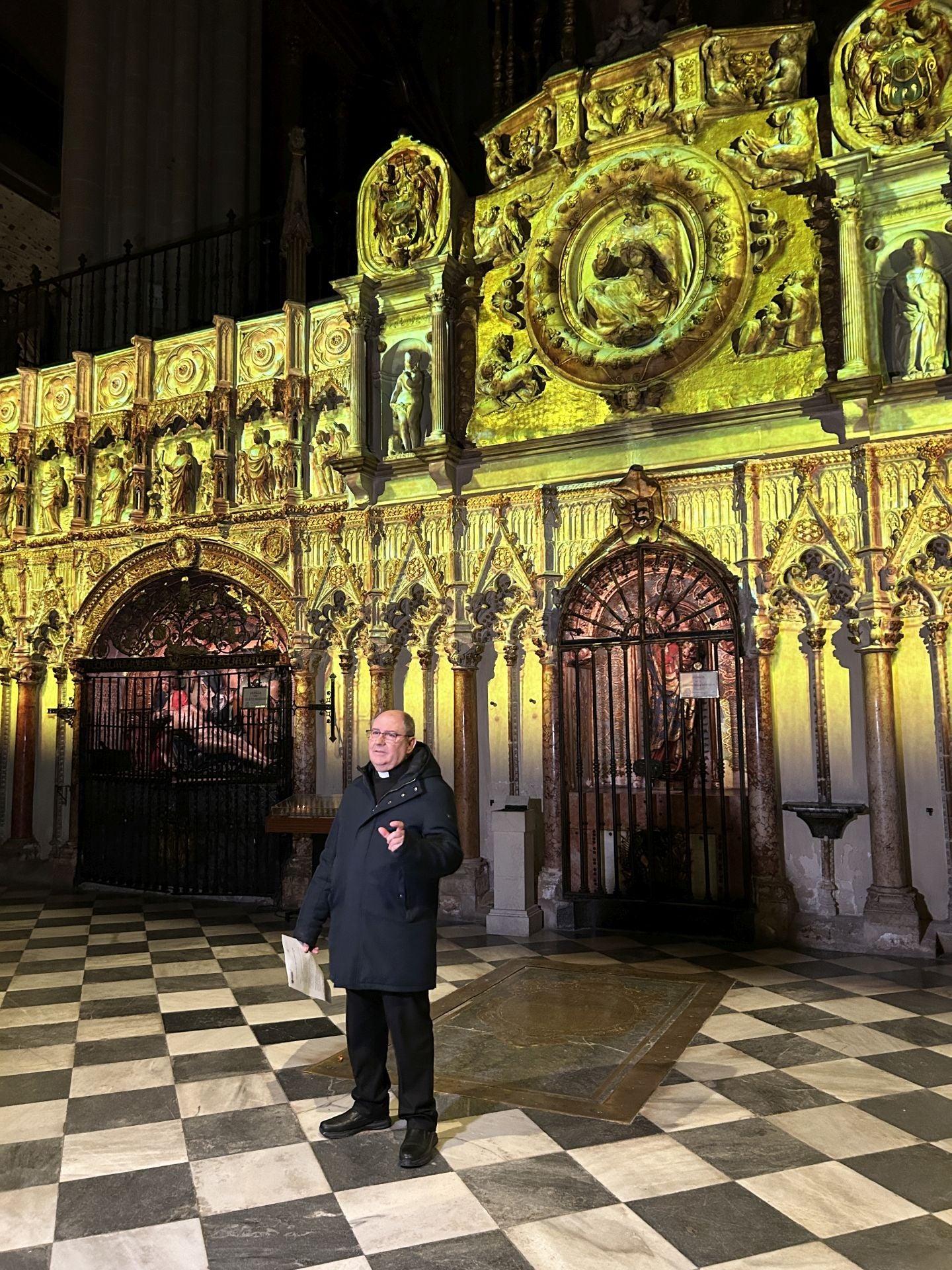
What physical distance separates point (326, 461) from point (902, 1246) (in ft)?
28.1

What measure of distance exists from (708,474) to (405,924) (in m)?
5.83

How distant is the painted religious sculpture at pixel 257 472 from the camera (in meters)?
10.4

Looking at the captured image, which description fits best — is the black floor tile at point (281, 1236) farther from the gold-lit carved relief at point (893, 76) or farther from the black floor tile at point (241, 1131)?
the gold-lit carved relief at point (893, 76)

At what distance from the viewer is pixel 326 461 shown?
1006 cm

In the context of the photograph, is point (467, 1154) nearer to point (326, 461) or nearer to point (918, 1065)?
point (918, 1065)

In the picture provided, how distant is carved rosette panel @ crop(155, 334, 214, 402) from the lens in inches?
428

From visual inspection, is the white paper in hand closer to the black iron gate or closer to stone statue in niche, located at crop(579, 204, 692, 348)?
the black iron gate

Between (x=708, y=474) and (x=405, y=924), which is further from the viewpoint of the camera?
(x=708, y=474)

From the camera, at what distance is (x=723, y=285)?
8.45 metres

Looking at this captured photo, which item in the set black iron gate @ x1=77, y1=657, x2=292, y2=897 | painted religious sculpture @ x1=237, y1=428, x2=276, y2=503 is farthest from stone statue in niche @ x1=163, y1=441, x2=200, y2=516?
black iron gate @ x1=77, y1=657, x2=292, y2=897

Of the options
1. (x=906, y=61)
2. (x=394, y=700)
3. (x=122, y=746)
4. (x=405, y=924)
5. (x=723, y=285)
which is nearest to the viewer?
(x=405, y=924)

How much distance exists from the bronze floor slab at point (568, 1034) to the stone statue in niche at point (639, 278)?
5760 mm

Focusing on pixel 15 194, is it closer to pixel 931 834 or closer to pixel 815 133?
pixel 815 133

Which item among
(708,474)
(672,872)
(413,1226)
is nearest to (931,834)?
(672,872)
